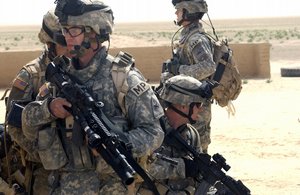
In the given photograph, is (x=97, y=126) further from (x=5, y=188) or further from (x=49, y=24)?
(x=49, y=24)

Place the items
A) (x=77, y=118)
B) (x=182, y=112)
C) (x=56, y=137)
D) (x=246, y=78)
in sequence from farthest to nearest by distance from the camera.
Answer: (x=246, y=78), (x=182, y=112), (x=56, y=137), (x=77, y=118)

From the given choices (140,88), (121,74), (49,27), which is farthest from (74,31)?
(49,27)

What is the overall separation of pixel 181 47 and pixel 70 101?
3306mm

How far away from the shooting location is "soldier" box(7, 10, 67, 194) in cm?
414

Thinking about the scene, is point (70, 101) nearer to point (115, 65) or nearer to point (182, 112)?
point (115, 65)

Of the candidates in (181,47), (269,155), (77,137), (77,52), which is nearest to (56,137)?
(77,137)

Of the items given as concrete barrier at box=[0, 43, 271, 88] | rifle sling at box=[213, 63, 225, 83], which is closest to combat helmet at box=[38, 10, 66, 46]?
rifle sling at box=[213, 63, 225, 83]

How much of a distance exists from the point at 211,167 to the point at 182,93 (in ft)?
1.65

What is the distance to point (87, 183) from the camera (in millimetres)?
3799

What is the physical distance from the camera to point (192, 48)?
21.7 feet

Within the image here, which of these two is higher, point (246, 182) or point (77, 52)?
point (77, 52)

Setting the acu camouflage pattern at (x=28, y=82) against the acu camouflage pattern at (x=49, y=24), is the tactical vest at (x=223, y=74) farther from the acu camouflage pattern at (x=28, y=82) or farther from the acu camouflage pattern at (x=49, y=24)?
the acu camouflage pattern at (x=28, y=82)

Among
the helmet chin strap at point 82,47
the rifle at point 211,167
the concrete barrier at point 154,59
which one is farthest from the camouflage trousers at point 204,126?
the concrete barrier at point 154,59

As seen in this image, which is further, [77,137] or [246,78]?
[246,78]
